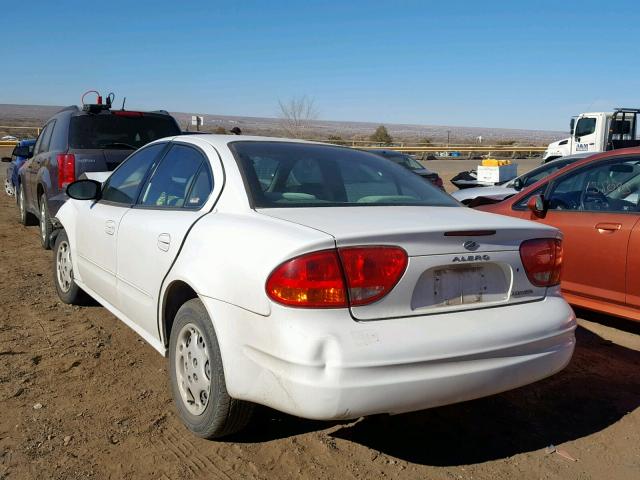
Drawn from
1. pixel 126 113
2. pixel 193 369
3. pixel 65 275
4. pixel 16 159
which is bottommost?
pixel 65 275

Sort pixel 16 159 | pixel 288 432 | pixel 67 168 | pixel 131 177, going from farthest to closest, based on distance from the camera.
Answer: pixel 16 159 → pixel 67 168 → pixel 131 177 → pixel 288 432

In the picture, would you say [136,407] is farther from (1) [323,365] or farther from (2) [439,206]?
(2) [439,206]

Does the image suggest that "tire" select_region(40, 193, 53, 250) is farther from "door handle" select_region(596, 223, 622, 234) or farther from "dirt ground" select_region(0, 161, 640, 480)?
"door handle" select_region(596, 223, 622, 234)

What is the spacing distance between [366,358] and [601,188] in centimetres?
382

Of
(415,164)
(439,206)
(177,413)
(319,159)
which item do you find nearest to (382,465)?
(177,413)

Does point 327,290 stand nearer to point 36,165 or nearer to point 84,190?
point 84,190

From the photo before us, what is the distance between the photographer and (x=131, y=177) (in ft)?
15.1

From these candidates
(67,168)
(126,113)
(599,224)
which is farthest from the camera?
(126,113)

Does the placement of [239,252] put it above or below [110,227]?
above

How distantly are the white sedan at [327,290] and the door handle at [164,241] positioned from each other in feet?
0.04

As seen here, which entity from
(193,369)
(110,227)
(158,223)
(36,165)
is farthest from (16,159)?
(193,369)

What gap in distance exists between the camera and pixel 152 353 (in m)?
4.48

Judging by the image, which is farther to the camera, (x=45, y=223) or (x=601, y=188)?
(x=45, y=223)

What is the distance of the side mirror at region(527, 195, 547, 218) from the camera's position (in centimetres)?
551
